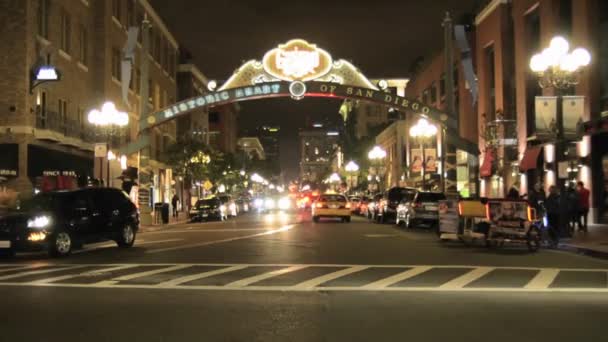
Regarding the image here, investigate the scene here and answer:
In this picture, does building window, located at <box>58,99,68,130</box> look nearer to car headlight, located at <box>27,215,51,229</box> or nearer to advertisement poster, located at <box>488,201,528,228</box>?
car headlight, located at <box>27,215,51,229</box>

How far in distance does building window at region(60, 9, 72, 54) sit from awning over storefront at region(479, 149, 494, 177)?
25.3 m

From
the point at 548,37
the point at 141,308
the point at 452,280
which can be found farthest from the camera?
the point at 548,37

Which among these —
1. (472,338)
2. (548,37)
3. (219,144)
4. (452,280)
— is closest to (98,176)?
(548,37)

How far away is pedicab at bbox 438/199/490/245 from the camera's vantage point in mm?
20766

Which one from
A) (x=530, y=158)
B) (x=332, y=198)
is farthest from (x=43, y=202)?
(x=530, y=158)

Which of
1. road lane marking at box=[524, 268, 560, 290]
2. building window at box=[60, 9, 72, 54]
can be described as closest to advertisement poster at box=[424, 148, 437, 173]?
building window at box=[60, 9, 72, 54]

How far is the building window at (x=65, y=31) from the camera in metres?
36.4

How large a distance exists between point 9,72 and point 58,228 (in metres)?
16.0

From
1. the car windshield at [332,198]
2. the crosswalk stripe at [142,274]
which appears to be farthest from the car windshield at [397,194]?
the crosswalk stripe at [142,274]

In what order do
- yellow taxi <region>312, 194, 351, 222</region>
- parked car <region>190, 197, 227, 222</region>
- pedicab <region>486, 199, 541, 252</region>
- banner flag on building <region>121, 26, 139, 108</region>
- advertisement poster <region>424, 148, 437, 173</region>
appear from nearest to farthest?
pedicab <region>486, 199, 541, 252</region>, yellow taxi <region>312, 194, 351, 222</region>, banner flag on building <region>121, 26, 139, 108</region>, parked car <region>190, 197, 227, 222</region>, advertisement poster <region>424, 148, 437, 173</region>

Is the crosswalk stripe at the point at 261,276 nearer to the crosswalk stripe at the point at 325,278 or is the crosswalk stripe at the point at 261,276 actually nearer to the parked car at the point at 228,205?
the crosswalk stripe at the point at 325,278

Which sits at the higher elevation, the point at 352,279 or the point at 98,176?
the point at 98,176

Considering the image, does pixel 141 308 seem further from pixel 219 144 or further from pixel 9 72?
pixel 219 144

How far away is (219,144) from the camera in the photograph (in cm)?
10569
